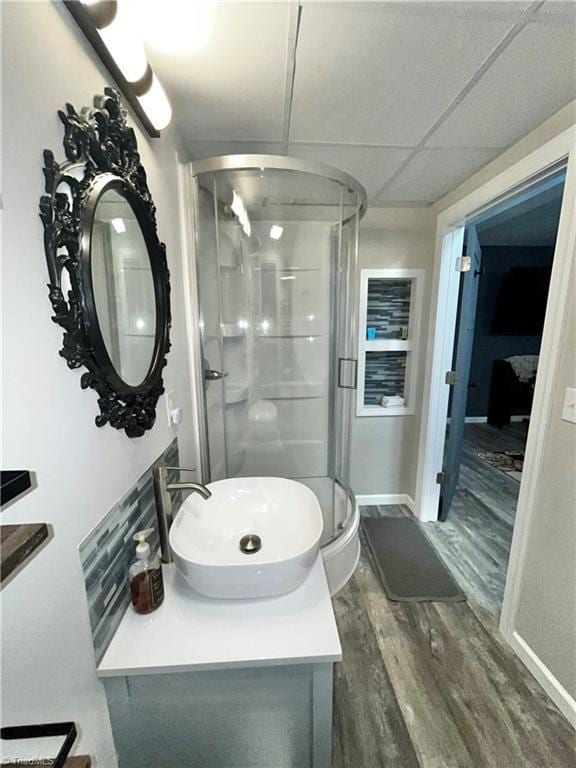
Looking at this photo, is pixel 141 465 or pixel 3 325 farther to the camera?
pixel 141 465

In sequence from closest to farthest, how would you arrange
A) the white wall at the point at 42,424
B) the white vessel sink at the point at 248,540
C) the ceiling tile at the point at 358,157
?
the white wall at the point at 42,424, the white vessel sink at the point at 248,540, the ceiling tile at the point at 358,157

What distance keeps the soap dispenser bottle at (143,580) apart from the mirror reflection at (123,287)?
18.6 inches

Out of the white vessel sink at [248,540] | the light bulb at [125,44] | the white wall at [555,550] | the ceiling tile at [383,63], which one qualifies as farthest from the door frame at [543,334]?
the light bulb at [125,44]

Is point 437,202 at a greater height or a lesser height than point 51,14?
greater

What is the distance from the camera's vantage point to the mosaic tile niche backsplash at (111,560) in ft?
2.39

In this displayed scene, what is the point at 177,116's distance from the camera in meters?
1.31

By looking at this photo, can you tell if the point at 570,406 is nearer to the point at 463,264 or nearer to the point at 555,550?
the point at 555,550

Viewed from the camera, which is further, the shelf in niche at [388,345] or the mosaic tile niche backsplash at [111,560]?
the shelf in niche at [388,345]

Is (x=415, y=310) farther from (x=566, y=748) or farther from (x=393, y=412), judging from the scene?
(x=566, y=748)

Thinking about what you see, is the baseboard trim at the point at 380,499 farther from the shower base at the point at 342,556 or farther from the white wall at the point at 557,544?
the white wall at the point at 557,544

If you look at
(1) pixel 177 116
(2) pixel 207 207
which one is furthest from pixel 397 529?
(1) pixel 177 116

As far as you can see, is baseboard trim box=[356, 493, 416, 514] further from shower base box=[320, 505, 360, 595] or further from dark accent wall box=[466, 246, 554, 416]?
dark accent wall box=[466, 246, 554, 416]

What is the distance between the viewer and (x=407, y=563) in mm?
2002

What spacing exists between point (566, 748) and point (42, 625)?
5.87 ft
